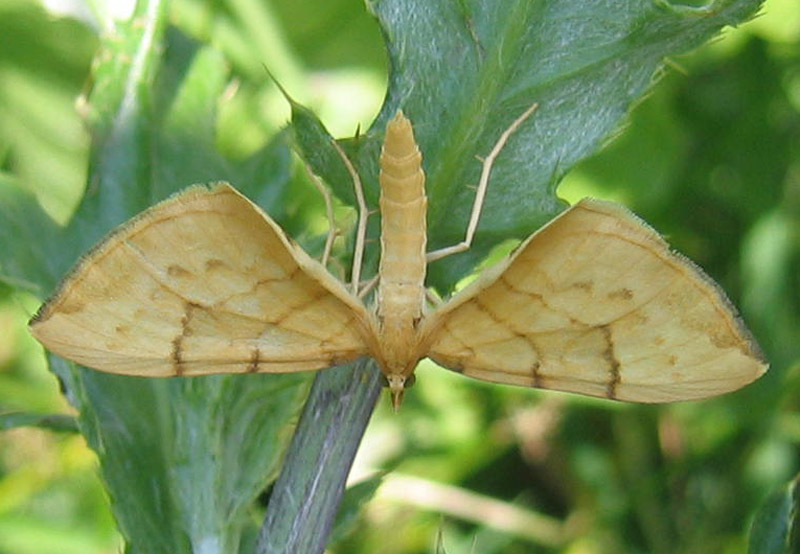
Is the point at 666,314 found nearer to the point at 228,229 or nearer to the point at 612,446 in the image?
the point at 228,229

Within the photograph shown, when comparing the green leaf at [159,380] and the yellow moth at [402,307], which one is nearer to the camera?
the yellow moth at [402,307]

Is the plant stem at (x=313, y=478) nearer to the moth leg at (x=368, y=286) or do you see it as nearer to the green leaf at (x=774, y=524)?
the moth leg at (x=368, y=286)

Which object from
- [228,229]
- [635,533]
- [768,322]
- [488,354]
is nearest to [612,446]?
[635,533]

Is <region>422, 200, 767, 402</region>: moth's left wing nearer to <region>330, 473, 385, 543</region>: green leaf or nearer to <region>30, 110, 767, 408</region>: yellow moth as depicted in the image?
<region>30, 110, 767, 408</region>: yellow moth

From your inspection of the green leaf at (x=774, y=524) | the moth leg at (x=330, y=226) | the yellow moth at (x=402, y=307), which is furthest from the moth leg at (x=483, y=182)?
the green leaf at (x=774, y=524)

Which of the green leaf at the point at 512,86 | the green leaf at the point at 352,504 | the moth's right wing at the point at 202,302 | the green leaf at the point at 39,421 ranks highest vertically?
the green leaf at the point at 512,86

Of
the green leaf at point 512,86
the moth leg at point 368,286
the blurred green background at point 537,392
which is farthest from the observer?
the blurred green background at point 537,392

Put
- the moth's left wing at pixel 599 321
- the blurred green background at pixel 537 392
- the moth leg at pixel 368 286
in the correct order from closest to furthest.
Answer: the moth's left wing at pixel 599 321, the moth leg at pixel 368 286, the blurred green background at pixel 537 392
